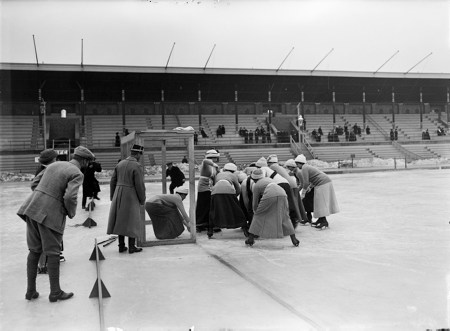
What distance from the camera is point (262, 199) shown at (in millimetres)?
6277

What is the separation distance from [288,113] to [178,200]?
3408 cm

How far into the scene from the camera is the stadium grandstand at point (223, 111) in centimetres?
3112

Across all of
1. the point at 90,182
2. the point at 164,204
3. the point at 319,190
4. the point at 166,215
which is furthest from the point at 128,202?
the point at 90,182

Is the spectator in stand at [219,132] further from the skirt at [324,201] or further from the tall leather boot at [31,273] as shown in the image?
the tall leather boot at [31,273]

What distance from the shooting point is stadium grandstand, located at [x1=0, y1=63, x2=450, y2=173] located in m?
31.1

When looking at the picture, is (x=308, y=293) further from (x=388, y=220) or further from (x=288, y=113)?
(x=288, y=113)

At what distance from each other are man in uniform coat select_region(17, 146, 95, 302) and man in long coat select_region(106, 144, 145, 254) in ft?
6.01

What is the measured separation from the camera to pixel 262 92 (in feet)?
123

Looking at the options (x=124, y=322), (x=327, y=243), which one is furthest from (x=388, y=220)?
(x=124, y=322)

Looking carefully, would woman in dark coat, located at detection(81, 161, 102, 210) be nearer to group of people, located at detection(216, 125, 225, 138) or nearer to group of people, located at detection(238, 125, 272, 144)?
group of people, located at detection(238, 125, 272, 144)

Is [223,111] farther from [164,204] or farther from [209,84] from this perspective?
[164,204]

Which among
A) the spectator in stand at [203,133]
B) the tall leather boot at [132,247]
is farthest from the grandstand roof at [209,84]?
the tall leather boot at [132,247]

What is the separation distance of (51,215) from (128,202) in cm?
199

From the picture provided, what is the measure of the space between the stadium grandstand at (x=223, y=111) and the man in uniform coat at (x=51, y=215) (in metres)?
24.8
